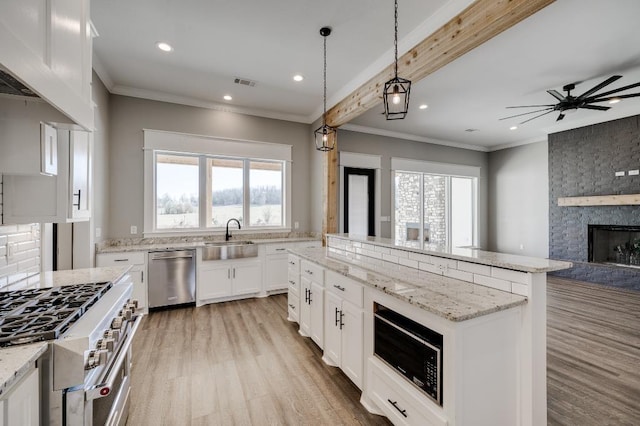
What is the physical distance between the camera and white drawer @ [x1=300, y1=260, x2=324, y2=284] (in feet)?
8.33

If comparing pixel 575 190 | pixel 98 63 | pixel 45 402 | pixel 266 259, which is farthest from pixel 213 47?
pixel 575 190

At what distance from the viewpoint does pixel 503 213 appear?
7.16 m

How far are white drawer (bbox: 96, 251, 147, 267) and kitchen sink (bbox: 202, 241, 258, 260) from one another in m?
0.75

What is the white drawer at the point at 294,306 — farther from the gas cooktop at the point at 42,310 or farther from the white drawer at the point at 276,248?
the gas cooktop at the point at 42,310

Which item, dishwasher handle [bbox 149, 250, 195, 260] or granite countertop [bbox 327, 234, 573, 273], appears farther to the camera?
dishwasher handle [bbox 149, 250, 195, 260]

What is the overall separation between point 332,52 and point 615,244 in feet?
20.3

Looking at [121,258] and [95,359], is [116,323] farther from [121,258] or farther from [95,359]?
[121,258]

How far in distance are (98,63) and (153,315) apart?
311cm

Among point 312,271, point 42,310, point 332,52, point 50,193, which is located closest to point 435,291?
point 312,271

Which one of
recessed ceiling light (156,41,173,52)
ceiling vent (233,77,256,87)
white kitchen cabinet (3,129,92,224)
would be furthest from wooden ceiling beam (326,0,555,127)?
white kitchen cabinet (3,129,92,224)

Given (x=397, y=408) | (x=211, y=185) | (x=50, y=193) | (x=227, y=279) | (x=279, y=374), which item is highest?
(x=211, y=185)

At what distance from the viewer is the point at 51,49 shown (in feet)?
3.51

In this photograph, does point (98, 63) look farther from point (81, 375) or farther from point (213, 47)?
point (81, 375)

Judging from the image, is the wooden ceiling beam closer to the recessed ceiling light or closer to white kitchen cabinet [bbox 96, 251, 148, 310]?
the recessed ceiling light
